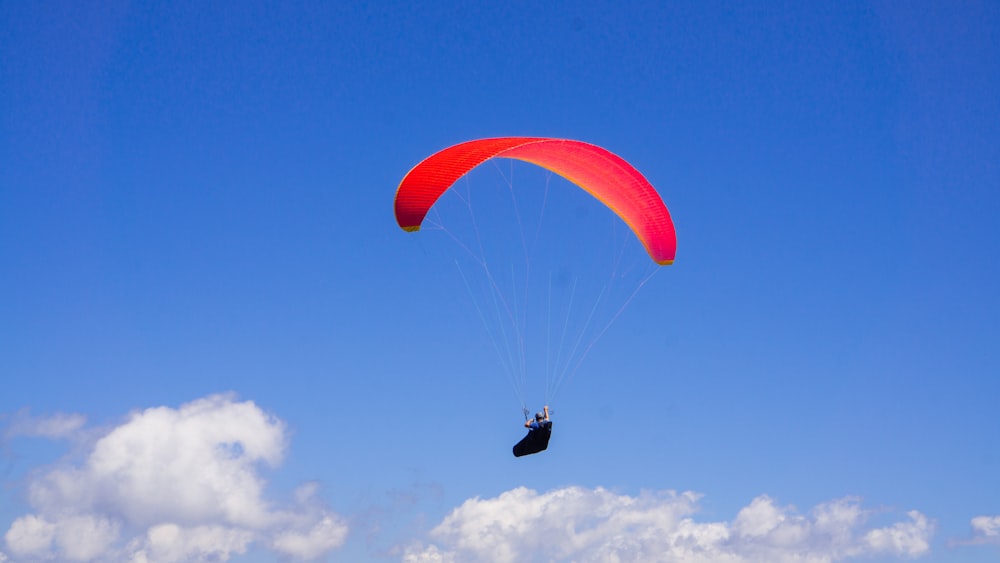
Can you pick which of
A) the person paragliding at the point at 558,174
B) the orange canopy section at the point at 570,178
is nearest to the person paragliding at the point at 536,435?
the person paragliding at the point at 558,174

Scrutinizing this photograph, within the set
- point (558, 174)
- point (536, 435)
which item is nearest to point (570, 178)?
point (558, 174)

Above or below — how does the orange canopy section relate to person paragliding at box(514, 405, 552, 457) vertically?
above

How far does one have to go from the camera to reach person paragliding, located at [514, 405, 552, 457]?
122 feet

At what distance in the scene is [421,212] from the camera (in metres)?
37.8

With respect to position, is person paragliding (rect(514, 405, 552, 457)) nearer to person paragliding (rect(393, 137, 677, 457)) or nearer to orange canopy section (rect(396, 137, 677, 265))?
person paragliding (rect(393, 137, 677, 457))

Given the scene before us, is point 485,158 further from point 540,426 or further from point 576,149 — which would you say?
point 540,426

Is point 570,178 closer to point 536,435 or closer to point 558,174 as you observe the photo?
point 558,174

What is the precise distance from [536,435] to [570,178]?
858 centimetres

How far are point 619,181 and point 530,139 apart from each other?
4.15 metres

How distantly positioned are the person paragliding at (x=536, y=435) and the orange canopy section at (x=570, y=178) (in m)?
6.76

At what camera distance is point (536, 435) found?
122 feet

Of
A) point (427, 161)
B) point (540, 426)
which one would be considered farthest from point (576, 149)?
point (540, 426)

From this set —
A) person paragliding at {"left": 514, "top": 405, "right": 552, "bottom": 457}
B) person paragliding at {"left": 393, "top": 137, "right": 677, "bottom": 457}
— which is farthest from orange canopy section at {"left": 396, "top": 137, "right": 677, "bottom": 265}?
person paragliding at {"left": 514, "top": 405, "right": 552, "bottom": 457}

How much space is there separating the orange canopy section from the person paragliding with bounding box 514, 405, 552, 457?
266 inches
